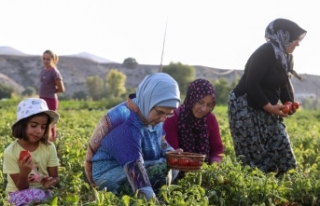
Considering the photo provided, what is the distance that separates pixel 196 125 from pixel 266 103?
601 millimetres

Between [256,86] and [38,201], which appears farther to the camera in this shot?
[256,86]

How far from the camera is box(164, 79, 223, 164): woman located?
4.65 meters

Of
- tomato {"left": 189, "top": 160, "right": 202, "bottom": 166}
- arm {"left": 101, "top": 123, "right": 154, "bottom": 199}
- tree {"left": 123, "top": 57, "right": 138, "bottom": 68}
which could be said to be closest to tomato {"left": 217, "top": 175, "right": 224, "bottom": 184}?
tomato {"left": 189, "top": 160, "right": 202, "bottom": 166}

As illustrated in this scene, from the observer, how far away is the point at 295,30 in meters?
4.96

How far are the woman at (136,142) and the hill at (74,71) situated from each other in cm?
6127

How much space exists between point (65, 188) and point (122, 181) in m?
0.36

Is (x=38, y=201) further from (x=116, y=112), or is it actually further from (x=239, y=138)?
(x=239, y=138)

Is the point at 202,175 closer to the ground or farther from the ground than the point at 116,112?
closer to the ground

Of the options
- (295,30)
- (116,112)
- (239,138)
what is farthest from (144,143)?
(295,30)

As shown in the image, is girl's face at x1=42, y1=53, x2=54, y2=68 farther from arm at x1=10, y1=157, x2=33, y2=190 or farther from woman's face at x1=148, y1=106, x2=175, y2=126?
woman's face at x1=148, y1=106, x2=175, y2=126

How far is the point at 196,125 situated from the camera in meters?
4.82

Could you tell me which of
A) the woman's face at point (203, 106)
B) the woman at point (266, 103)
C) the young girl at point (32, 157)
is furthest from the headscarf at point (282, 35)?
the young girl at point (32, 157)

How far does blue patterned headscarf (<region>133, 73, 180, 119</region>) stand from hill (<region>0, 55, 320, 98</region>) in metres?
61.5

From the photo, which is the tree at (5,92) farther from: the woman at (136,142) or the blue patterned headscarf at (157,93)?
the blue patterned headscarf at (157,93)
